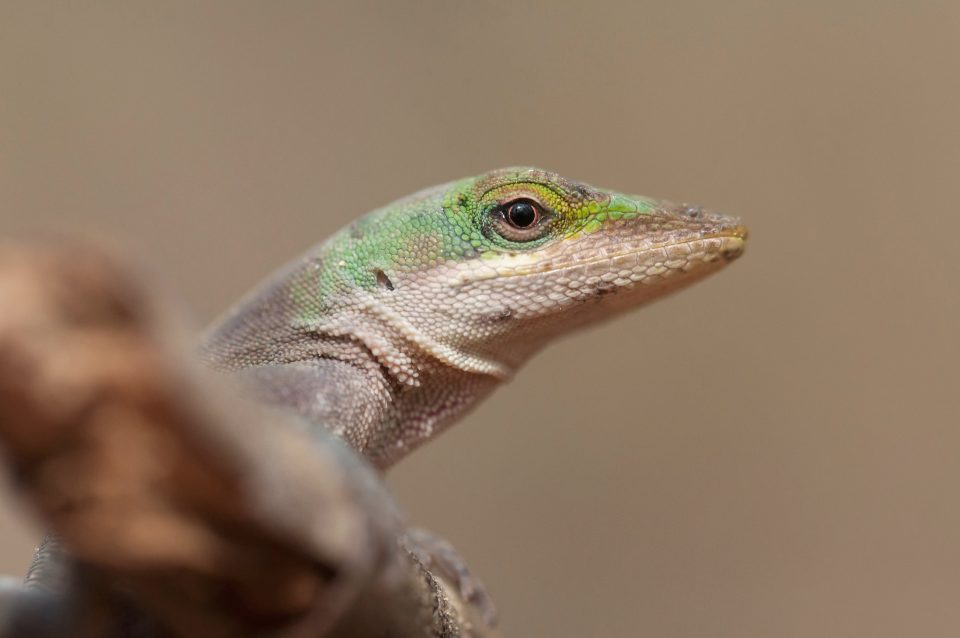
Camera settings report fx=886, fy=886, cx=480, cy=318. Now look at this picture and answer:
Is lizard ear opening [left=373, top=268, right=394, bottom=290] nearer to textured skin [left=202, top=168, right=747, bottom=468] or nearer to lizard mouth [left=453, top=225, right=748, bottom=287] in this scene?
textured skin [left=202, top=168, right=747, bottom=468]

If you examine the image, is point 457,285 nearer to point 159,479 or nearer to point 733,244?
point 733,244

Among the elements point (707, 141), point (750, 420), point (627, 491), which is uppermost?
point (707, 141)

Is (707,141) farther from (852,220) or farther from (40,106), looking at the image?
(40,106)

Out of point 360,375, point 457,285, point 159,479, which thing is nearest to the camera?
point 159,479

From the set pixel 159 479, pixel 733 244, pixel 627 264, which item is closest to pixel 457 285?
pixel 627 264

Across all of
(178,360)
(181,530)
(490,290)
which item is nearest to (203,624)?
(181,530)

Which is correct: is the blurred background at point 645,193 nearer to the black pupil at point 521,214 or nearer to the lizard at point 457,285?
the lizard at point 457,285

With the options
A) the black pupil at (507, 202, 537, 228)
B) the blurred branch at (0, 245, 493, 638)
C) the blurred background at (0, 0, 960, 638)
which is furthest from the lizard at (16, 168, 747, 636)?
the blurred background at (0, 0, 960, 638)

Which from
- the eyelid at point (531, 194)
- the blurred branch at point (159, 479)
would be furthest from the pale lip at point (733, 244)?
the blurred branch at point (159, 479)
